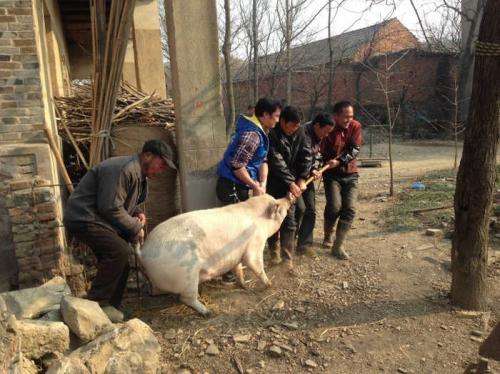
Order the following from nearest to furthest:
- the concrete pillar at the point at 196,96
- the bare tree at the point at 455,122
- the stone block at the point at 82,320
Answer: the stone block at the point at 82,320 < the concrete pillar at the point at 196,96 < the bare tree at the point at 455,122

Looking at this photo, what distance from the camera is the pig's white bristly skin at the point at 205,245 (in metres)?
3.79

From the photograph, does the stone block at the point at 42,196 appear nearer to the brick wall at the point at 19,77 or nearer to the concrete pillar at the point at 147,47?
the brick wall at the point at 19,77

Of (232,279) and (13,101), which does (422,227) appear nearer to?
(232,279)

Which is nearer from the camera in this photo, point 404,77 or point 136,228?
point 136,228

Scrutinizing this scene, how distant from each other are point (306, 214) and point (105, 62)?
3071 mm

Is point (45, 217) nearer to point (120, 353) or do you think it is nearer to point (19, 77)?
point (19, 77)

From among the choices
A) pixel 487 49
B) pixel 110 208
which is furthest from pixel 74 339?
pixel 487 49

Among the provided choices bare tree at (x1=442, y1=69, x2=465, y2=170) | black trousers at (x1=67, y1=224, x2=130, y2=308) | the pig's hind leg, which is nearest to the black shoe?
the pig's hind leg

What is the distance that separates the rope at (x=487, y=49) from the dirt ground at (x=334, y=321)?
93.2 inches

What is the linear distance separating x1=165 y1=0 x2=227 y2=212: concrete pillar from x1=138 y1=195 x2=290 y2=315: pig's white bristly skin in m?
1.11

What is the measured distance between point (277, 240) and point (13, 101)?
3278 mm

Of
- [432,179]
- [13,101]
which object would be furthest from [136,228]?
[432,179]

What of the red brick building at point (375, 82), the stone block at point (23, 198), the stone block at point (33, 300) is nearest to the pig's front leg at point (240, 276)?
the stone block at point (33, 300)

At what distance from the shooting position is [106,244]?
3.66 meters
